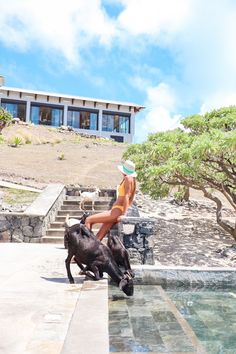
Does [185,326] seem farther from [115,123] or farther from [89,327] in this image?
[115,123]

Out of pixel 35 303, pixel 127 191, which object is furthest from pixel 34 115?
pixel 35 303

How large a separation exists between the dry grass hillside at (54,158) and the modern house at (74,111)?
8916 mm

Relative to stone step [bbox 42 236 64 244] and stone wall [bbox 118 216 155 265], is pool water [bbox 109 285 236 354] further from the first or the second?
stone step [bbox 42 236 64 244]

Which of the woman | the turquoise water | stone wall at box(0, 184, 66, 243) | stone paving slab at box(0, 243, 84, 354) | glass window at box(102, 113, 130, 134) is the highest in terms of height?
glass window at box(102, 113, 130, 134)

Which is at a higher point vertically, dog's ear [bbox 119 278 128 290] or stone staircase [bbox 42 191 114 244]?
→ stone staircase [bbox 42 191 114 244]

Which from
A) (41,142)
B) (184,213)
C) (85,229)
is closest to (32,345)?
(85,229)

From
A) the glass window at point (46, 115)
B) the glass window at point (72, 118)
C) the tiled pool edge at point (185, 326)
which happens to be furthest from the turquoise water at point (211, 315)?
the glass window at point (72, 118)

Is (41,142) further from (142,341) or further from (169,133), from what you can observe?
(142,341)

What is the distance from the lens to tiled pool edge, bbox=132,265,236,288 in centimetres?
576

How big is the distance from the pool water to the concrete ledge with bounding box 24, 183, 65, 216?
214 inches

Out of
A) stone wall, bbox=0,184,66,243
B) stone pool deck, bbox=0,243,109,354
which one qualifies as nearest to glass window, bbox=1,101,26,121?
stone wall, bbox=0,184,66,243


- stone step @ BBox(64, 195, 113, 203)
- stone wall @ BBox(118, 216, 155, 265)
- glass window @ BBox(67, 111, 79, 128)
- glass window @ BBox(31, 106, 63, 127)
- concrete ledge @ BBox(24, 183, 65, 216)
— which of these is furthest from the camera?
glass window @ BBox(67, 111, 79, 128)

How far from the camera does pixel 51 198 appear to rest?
40.5 ft

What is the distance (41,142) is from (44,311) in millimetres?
32368
